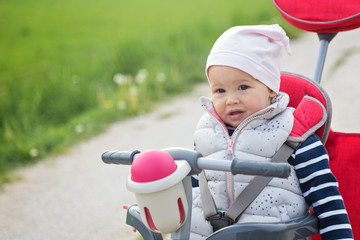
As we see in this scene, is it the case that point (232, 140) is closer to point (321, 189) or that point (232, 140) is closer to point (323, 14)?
point (321, 189)

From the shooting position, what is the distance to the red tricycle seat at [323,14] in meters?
1.85

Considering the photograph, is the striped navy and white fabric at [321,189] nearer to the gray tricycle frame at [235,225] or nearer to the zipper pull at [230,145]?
the gray tricycle frame at [235,225]

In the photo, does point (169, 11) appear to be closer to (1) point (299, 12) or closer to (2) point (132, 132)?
(2) point (132, 132)

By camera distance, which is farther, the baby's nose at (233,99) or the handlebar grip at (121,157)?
the baby's nose at (233,99)

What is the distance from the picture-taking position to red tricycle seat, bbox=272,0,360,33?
6.08 feet

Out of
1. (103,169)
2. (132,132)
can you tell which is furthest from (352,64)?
(103,169)

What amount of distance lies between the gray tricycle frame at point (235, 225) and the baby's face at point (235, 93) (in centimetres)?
38

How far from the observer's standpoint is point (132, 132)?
4.07m

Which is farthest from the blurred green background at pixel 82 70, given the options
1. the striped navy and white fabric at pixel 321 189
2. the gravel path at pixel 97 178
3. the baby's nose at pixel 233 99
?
the striped navy and white fabric at pixel 321 189

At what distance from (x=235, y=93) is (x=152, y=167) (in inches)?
21.5

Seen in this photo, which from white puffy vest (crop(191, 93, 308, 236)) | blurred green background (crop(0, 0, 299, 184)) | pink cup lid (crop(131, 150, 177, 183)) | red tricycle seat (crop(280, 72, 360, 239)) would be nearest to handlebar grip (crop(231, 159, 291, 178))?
pink cup lid (crop(131, 150, 177, 183))

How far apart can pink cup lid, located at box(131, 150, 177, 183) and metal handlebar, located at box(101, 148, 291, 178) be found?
72mm

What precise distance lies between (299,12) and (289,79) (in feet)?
1.11

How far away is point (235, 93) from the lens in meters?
1.54
